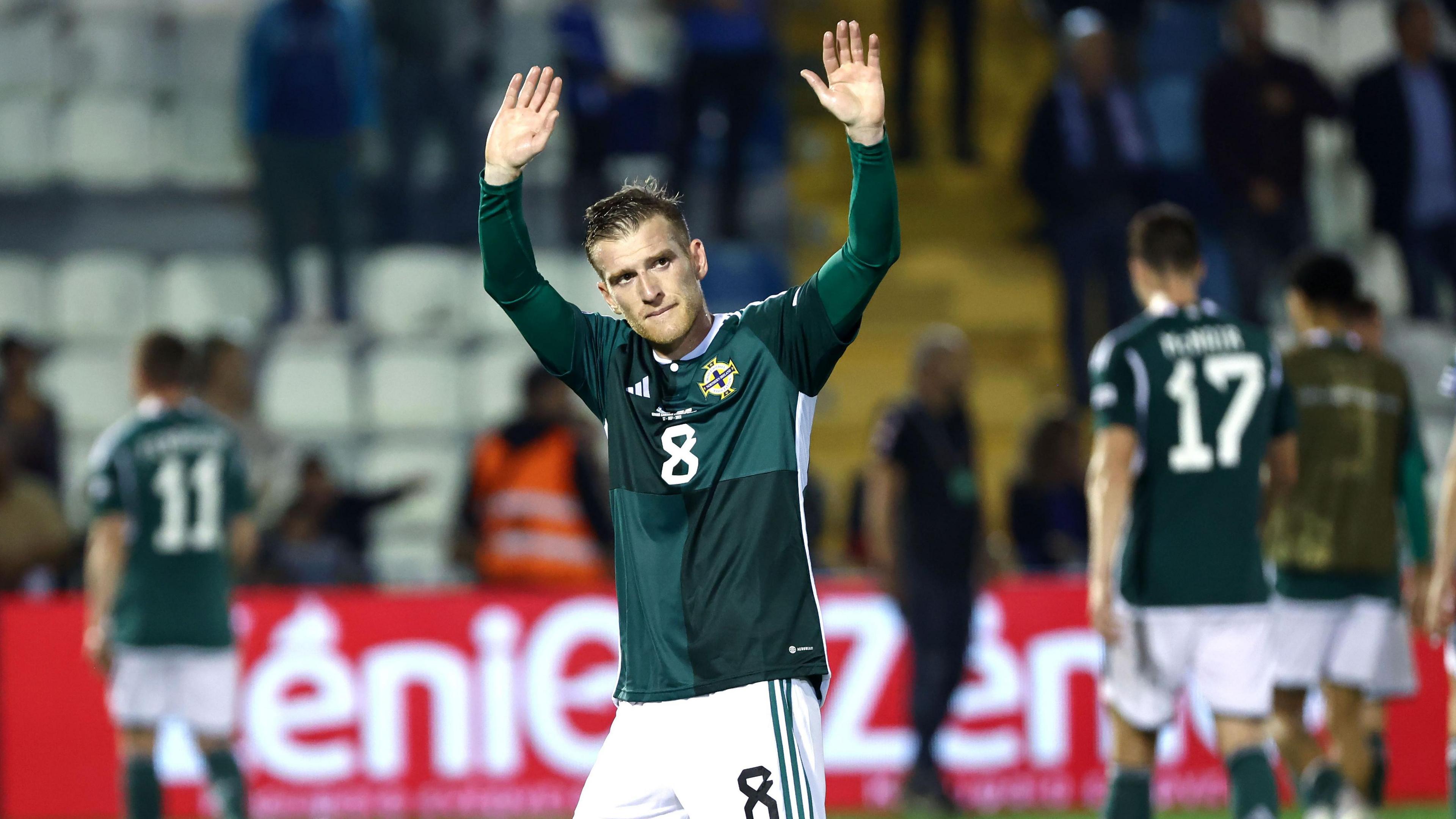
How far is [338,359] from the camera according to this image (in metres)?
11.9

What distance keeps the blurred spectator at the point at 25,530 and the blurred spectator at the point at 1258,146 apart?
22.5 ft

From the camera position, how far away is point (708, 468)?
3822mm

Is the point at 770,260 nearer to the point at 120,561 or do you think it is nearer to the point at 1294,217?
the point at 1294,217

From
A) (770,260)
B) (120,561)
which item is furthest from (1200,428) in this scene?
(770,260)

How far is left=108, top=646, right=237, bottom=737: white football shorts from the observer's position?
7523 mm

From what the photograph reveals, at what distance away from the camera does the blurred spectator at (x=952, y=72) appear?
12258mm

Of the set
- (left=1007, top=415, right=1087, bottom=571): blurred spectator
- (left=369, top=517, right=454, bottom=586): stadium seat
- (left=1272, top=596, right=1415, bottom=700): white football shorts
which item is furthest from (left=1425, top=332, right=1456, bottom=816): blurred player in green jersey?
(left=369, top=517, right=454, bottom=586): stadium seat

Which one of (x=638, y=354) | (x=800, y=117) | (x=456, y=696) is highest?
(x=800, y=117)

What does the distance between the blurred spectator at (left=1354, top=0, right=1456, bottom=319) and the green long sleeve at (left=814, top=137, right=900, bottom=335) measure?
364 inches

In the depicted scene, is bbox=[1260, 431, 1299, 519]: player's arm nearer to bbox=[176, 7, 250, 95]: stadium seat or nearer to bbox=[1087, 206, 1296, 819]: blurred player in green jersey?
bbox=[1087, 206, 1296, 819]: blurred player in green jersey

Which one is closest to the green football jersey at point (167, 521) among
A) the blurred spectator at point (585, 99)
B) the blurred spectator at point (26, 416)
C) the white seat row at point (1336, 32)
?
the blurred spectator at point (26, 416)

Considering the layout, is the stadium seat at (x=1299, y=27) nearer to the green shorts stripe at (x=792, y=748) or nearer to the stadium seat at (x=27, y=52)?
the stadium seat at (x=27, y=52)

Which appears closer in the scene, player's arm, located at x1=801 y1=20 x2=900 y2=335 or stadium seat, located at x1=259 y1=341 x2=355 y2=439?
player's arm, located at x1=801 y1=20 x2=900 y2=335

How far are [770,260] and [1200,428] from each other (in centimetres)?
669
